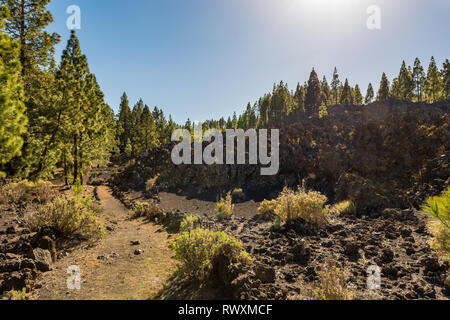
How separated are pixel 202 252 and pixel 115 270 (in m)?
2.21

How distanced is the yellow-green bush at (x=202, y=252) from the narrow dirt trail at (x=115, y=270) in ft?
2.16

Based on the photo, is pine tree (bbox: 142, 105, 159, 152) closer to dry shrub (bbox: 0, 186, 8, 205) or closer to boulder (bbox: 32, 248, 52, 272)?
dry shrub (bbox: 0, 186, 8, 205)

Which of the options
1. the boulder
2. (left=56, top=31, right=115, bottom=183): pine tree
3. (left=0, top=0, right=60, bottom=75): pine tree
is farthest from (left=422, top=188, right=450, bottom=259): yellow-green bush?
(left=0, top=0, right=60, bottom=75): pine tree

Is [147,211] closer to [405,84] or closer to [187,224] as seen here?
[187,224]

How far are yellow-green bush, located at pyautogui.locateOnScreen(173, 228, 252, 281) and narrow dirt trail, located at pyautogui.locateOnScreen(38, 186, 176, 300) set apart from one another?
66 cm

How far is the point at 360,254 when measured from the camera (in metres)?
4.96

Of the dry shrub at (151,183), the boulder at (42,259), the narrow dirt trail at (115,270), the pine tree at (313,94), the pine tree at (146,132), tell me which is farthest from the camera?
the pine tree at (313,94)

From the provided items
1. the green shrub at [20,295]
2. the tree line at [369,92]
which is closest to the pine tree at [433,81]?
the tree line at [369,92]

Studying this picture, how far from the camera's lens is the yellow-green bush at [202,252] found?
400 cm

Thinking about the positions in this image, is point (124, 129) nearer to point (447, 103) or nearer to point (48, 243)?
point (48, 243)

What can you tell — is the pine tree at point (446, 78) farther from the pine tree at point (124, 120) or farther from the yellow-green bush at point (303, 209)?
the pine tree at point (124, 120)
